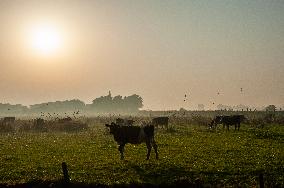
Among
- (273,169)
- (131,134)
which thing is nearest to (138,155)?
(131,134)

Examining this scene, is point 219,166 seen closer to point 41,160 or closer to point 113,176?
point 113,176

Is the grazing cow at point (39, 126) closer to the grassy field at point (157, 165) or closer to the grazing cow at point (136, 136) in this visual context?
the grassy field at point (157, 165)

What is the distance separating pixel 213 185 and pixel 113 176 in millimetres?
5334

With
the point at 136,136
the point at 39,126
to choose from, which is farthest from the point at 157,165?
the point at 39,126

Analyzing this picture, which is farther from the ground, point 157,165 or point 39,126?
point 39,126

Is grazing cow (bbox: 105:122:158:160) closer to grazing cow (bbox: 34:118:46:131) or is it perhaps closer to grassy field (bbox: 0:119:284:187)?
grassy field (bbox: 0:119:284:187)

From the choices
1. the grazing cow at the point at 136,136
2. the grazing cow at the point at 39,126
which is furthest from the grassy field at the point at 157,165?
the grazing cow at the point at 39,126

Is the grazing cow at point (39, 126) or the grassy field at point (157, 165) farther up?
the grazing cow at point (39, 126)

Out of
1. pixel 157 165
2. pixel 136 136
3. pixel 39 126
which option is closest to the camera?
pixel 157 165

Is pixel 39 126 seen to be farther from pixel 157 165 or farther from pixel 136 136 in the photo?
pixel 157 165

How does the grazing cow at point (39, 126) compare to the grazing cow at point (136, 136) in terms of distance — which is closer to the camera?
the grazing cow at point (136, 136)

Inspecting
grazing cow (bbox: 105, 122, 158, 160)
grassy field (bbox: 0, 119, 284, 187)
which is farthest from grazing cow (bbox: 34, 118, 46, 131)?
grazing cow (bbox: 105, 122, 158, 160)

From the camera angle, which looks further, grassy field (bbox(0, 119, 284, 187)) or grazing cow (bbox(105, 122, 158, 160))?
grazing cow (bbox(105, 122, 158, 160))

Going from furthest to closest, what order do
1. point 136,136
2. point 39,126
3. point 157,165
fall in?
point 39,126 < point 136,136 < point 157,165
